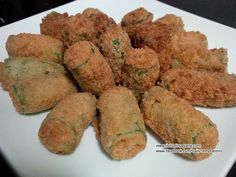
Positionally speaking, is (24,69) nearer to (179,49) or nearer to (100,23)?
(100,23)

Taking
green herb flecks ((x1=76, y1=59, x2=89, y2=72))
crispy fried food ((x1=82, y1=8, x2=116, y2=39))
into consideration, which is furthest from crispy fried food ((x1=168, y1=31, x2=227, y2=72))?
green herb flecks ((x1=76, y1=59, x2=89, y2=72))

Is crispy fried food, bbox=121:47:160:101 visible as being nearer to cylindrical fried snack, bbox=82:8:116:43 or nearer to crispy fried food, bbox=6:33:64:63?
cylindrical fried snack, bbox=82:8:116:43

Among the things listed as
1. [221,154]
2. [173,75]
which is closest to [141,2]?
[173,75]

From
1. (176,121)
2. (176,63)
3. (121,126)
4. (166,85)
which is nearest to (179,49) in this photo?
(176,63)

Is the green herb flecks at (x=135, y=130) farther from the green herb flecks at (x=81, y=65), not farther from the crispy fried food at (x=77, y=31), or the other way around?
the crispy fried food at (x=77, y=31)

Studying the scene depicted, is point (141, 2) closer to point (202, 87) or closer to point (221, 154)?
point (202, 87)
